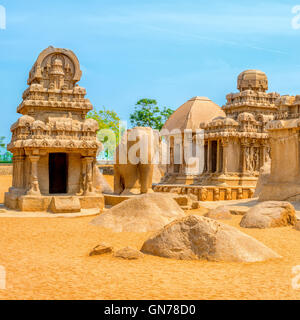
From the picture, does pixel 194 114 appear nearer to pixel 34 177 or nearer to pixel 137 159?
pixel 137 159

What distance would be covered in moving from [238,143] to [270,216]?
46.2 ft

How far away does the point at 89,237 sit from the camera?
31.6 ft

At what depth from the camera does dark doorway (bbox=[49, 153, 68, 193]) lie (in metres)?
17.3

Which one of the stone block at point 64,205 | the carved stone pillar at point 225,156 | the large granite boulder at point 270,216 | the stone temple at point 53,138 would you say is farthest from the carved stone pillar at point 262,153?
the stone block at point 64,205

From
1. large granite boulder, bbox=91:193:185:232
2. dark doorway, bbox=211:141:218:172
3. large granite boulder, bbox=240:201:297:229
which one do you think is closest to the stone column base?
large granite boulder, bbox=91:193:185:232

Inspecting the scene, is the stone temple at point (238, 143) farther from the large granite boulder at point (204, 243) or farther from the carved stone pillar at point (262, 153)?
the large granite boulder at point (204, 243)

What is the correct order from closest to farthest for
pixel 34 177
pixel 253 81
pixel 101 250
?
pixel 101 250
pixel 34 177
pixel 253 81

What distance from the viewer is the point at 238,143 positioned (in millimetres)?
24719

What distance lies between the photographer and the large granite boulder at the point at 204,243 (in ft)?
24.4

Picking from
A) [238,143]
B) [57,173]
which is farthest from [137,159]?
[238,143]

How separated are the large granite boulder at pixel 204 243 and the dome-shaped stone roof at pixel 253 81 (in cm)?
1952
